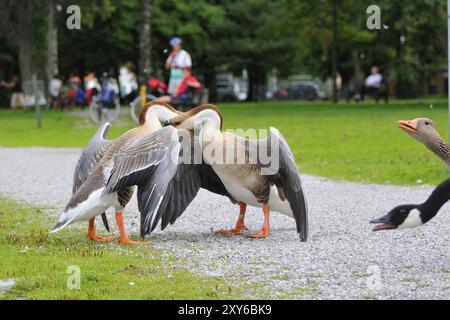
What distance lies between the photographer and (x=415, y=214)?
751cm

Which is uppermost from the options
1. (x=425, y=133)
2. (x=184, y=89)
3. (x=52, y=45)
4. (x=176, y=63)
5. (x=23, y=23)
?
(x=23, y=23)

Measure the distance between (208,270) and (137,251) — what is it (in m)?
1.22

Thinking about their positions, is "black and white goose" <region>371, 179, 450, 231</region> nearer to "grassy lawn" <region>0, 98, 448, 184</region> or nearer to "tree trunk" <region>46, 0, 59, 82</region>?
"grassy lawn" <region>0, 98, 448, 184</region>

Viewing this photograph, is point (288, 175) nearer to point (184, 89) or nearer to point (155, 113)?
point (155, 113)

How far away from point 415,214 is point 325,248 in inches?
67.3

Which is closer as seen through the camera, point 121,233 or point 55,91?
point 121,233

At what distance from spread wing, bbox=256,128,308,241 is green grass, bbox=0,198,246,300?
4.76 ft

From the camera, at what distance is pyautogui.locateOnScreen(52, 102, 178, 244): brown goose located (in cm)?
894

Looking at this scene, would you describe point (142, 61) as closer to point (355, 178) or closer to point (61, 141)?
point (61, 141)

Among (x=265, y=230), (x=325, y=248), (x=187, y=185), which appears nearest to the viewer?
(x=325, y=248)

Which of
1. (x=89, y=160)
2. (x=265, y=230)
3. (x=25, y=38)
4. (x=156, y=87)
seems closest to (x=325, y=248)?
(x=265, y=230)

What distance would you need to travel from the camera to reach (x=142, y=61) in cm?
4553

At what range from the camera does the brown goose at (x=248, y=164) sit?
9625 mm

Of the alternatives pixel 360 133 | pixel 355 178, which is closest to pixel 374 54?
pixel 360 133
